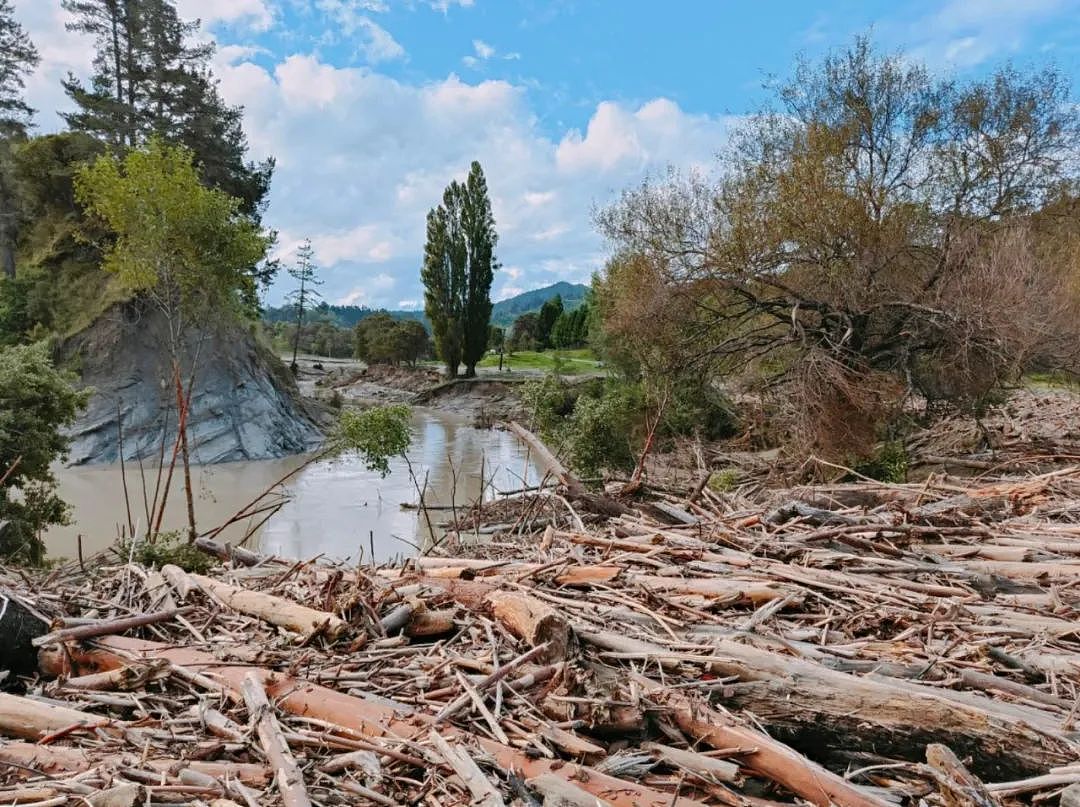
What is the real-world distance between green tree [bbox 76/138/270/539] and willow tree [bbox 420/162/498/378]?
88.2 feet

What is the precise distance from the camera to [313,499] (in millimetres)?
21281

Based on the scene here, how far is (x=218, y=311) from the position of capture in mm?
22156

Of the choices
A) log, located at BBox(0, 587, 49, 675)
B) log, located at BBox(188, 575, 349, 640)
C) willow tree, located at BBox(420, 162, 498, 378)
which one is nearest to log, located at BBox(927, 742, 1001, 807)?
log, located at BBox(188, 575, 349, 640)

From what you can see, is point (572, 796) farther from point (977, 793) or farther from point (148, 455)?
point (148, 455)

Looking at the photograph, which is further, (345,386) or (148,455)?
(345,386)

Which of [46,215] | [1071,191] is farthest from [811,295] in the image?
[46,215]

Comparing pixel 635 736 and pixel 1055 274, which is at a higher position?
pixel 1055 274

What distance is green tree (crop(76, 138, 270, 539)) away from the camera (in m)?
18.2

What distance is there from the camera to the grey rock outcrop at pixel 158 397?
26391mm

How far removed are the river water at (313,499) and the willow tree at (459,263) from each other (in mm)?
18778

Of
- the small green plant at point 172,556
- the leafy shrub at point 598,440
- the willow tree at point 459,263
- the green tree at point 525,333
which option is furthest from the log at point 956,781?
the green tree at point 525,333

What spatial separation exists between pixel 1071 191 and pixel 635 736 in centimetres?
2272

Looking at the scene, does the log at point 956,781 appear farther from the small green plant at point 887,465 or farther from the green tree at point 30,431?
the green tree at point 30,431

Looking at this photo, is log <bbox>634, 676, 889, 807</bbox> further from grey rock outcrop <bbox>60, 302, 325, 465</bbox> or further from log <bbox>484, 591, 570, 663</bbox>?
grey rock outcrop <bbox>60, 302, 325, 465</bbox>
